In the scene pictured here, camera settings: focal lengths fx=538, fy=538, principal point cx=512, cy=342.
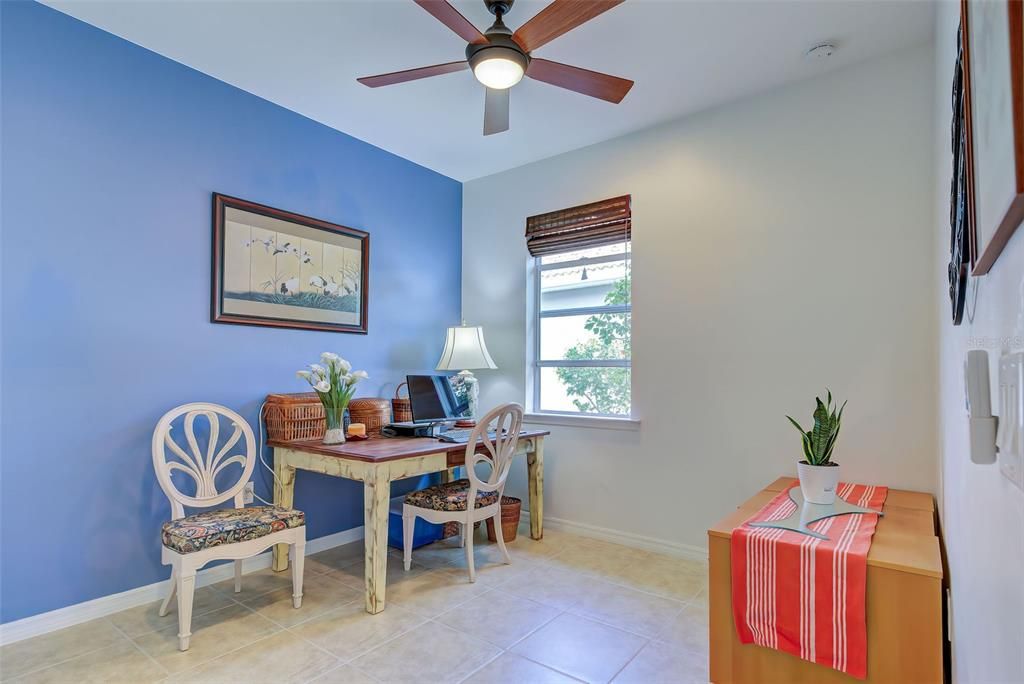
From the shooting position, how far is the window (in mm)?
3627

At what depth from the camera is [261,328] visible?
3104mm

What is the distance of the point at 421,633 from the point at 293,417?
1378 millimetres

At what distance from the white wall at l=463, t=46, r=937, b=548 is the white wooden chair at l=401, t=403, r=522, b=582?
0.81 meters

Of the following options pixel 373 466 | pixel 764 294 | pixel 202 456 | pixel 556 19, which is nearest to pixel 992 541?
pixel 556 19

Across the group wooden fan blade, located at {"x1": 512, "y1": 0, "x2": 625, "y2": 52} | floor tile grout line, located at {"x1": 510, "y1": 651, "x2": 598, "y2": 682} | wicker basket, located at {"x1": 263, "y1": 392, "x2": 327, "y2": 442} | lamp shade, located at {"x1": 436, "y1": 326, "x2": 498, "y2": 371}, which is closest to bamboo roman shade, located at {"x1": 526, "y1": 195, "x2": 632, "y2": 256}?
lamp shade, located at {"x1": 436, "y1": 326, "x2": 498, "y2": 371}

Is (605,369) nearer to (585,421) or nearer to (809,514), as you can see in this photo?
(585,421)

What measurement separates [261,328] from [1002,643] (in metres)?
3.22

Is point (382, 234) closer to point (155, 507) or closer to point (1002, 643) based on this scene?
point (155, 507)

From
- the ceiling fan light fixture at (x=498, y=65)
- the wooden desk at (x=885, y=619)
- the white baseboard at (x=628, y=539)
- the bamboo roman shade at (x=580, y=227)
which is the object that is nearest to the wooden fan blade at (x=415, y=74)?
the ceiling fan light fixture at (x=498, y=65)

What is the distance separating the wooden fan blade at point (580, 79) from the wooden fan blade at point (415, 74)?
309 mm

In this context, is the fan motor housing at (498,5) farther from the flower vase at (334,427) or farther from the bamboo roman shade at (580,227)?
the flower vase at (334,427)

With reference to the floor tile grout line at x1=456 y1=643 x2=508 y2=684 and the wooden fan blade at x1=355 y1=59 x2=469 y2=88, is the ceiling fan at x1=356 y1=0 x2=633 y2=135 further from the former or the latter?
the floor tile grout line at x1=456 y1=643 x2=508 y2=684

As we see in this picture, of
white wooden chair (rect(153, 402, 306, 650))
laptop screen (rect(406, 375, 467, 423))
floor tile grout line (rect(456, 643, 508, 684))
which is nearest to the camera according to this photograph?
floor tile grout line (rect(456, 643, 508, 684))

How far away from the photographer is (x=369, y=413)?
337 centimetres
